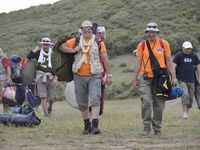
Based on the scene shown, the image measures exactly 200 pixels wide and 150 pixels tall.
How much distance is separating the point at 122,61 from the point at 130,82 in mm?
8590

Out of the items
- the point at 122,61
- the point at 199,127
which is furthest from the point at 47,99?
the point at 122,61

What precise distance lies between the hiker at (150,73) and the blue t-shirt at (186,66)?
3.93 metres

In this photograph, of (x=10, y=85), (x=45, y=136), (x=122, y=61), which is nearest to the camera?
(x=45, y=136)

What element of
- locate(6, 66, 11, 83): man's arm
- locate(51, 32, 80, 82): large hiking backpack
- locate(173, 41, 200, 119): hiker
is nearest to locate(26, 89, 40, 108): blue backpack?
locate(6, 66, 11, 83): man's arm

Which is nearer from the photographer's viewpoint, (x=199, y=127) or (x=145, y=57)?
(x=145, y=57)

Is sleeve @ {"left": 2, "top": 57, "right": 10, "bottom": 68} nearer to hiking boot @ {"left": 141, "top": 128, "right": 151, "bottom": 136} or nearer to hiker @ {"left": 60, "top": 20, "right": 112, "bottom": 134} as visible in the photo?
hiker @ {"left": 60, "top": 20, "right": 112, "bottom": 134}

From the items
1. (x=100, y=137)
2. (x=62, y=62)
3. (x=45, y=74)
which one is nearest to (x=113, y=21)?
(x=45, y=74)

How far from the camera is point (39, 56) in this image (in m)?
15.0

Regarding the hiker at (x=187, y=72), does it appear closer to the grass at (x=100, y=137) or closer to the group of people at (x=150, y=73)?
the grass at (x=100, y=137)

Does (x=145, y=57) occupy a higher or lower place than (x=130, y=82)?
higher

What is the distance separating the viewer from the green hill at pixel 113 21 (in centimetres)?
4400

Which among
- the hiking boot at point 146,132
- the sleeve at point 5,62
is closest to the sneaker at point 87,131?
the hiking boot at point 146,132

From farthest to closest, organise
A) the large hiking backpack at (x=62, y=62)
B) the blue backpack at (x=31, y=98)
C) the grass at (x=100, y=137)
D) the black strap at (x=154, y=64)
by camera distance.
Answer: the blue backpack at (x=31, y=98) < the large hiking backpack at (x=62, y=62) < the black strap at (x=154, y=64) < the grass at (x=100, y=137)

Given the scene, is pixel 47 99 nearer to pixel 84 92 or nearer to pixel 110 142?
pixel 84 92
